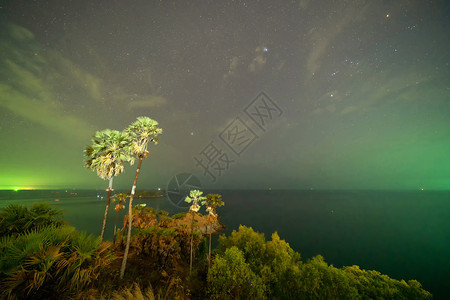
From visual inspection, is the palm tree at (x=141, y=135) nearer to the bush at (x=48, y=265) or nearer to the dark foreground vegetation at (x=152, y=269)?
the dark foreground vegetation at (x=152, y=269)

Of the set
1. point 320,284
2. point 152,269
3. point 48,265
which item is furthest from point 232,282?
point 48,265

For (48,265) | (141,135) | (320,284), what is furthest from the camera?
(320,284)

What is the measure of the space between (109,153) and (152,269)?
11.4 meters

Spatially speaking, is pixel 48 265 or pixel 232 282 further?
pixel 232 282

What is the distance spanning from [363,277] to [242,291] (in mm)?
14509

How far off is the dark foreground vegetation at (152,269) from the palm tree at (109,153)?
5089 millimetres

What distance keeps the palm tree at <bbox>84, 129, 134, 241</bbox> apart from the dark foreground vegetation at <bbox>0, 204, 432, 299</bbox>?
5.09 m

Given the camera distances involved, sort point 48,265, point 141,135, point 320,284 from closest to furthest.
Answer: point 48,265, point 141,135, point 320,284

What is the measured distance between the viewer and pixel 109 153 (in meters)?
14.2

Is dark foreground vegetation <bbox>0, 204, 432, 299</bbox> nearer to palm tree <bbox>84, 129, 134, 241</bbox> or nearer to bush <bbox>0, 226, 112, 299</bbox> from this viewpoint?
bush <bbox>0, 226, 112, 299</bbox>

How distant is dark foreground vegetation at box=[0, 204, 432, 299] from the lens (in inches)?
183

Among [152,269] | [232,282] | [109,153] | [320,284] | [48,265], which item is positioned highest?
[109,153]

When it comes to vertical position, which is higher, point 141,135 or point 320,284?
point 141,135

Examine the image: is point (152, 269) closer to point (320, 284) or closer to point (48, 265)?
point (48, 265)
